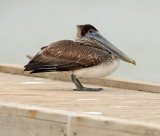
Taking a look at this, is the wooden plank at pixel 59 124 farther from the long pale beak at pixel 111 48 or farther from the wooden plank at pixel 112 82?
the long pale beak at pixel 111 48

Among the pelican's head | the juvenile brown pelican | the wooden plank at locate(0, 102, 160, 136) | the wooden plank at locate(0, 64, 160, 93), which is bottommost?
the wooden plank at locate(0, 102, 160, 136)

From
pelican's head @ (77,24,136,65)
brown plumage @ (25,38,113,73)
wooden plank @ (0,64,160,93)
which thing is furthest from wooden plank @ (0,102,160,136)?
pelican's head @ (77,24,136,65)

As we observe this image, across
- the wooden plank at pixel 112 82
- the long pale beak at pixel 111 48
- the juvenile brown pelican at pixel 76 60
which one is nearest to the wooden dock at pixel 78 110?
the wooden plank at pixel 112 82

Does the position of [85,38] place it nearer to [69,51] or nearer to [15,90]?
[69,51]

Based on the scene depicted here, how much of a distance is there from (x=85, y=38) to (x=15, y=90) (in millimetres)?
1365

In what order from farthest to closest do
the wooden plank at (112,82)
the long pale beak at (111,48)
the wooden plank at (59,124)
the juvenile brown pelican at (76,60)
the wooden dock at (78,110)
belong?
the wooden plank at (112,82) < the long pale beak at (111,48) < the juvenile brown pelican at (76,60) < the wooden dock at (78,110) < the wooden plank at (59,124)

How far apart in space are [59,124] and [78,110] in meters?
0.61

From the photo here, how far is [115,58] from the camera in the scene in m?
10.2

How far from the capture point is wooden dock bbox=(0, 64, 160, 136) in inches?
273

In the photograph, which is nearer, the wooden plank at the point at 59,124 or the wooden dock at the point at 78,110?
the wooden plank at the point at 59,124

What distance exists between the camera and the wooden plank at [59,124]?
6738 millimetres

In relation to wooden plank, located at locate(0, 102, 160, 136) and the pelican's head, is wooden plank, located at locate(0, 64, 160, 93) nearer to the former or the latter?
the pelican's head

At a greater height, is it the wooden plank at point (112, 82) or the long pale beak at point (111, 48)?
the long pale beak at point (111, 48)

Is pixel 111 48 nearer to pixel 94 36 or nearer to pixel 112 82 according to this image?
pixel 94 36
